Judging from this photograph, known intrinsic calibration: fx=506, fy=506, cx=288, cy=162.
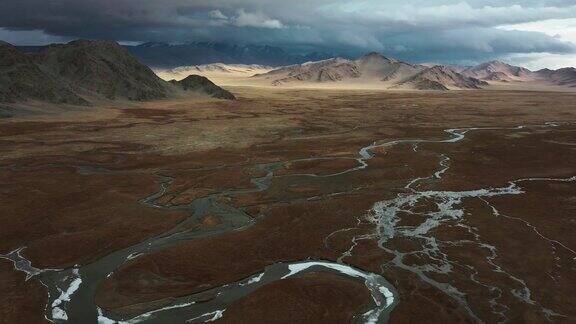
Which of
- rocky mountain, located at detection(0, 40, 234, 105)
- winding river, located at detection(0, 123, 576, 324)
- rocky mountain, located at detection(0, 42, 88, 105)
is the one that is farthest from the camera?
rocky mountain, located at detection(0, 40, 234, 105)

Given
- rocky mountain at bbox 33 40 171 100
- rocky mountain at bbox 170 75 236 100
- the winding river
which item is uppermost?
rocky mountain at bbox 33 40 171 100

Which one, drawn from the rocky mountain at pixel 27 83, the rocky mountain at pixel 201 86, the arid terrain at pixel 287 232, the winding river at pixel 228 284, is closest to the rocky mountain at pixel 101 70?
the rocky mountain at pixel 27 83

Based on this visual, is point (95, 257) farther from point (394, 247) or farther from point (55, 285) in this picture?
point (394, 247)

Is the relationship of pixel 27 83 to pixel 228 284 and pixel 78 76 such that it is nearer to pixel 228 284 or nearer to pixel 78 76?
pixel 78 76

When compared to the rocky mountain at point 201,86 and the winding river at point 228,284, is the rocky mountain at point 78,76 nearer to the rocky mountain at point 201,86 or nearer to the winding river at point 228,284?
the rocky mountain at point 201,86

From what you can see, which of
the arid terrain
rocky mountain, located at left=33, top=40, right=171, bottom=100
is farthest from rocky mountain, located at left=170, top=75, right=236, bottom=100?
the arid terrain

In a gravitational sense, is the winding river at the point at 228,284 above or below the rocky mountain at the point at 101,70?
below

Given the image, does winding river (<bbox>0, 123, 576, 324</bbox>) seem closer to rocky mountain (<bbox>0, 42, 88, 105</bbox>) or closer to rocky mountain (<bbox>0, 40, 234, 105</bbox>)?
rocky mountain (<bbox>0, 42, 88, 105</bbox>)
